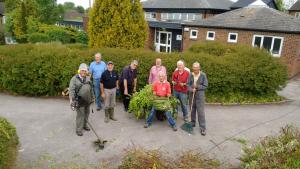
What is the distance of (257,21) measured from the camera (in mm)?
18734

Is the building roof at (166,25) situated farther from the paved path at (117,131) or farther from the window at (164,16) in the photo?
the paved path at (117,131)

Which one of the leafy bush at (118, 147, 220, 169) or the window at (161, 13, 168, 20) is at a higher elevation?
the window at (161, 13, 168, 20)

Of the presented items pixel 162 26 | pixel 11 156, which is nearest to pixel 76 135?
pixel 11 156

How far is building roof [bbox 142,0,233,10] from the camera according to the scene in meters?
29.9

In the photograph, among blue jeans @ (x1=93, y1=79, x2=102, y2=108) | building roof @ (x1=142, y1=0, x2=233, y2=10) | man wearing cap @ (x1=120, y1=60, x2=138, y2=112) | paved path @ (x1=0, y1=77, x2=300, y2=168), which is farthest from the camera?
building roof @ (x1=142, y1=0, x2=233, y2=10)

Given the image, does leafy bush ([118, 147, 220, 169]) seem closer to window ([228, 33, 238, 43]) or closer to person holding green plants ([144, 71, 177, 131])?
person holding green plants ([144, 71, 177, 131])

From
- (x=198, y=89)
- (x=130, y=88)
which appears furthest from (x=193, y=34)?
(x=198, y=89)

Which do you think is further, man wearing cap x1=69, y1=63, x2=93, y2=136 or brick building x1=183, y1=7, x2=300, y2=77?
brick building x1=183, y1=7, x2=300, y2=77

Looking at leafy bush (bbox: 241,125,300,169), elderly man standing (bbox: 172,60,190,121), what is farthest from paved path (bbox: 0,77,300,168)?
A: leafy bush (bbox: 241,125,300,169)

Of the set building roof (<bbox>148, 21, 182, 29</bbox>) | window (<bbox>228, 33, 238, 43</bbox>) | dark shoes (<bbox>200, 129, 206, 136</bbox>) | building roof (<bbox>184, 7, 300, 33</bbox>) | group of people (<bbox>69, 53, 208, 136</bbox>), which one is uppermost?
building roof (<bbox>184, 7, 300, 33</bbox>)

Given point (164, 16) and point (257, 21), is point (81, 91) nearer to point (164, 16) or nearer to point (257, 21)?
point (257, 21)

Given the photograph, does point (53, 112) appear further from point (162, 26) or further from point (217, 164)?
point (162, 26)

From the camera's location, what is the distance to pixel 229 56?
35.1 ft

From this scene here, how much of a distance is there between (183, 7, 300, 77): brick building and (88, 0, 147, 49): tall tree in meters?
8.15
